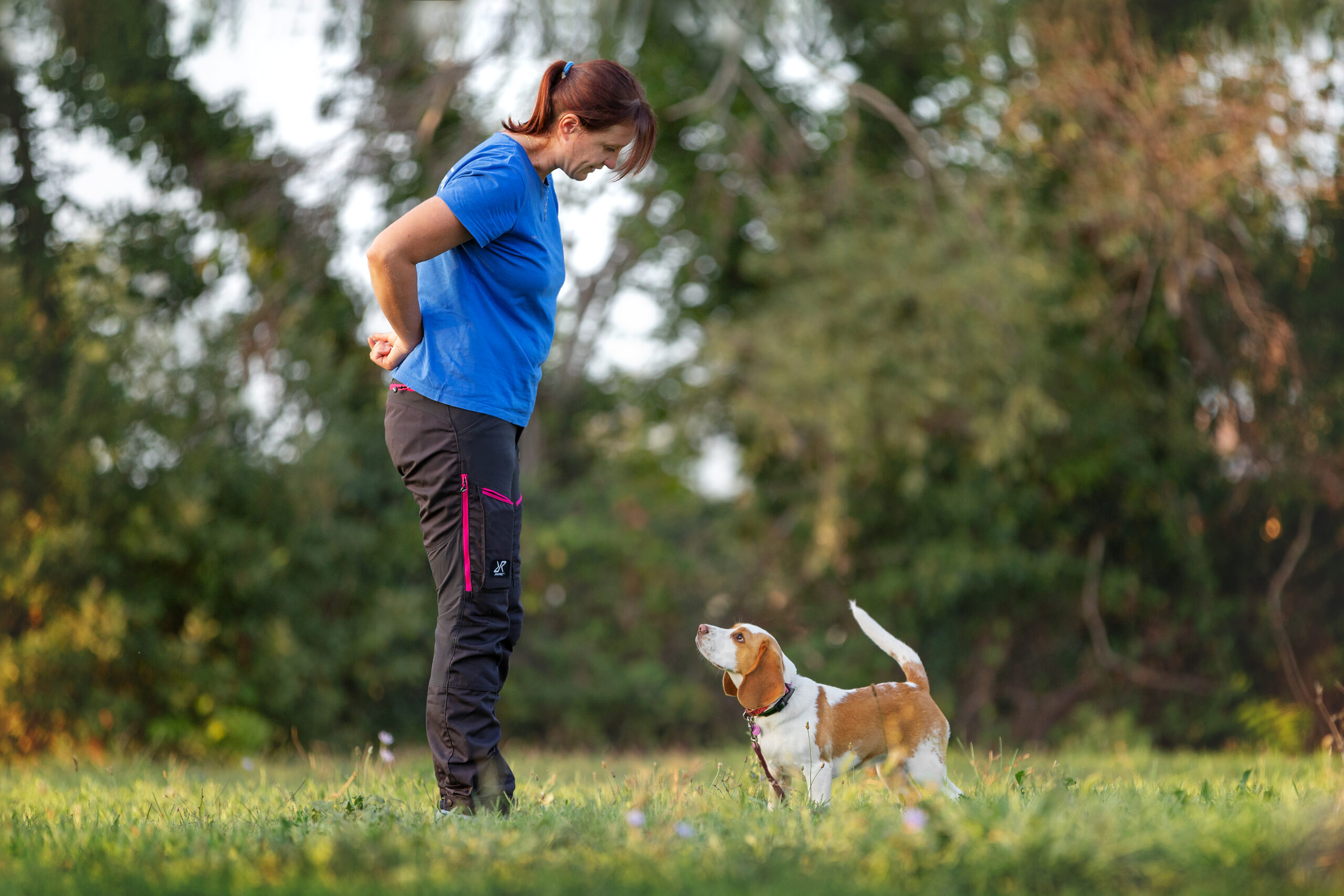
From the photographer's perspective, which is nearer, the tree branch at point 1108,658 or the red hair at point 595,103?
the red hair at point 595,103

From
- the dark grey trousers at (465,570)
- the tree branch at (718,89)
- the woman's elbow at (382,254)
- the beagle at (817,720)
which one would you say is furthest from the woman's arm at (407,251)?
the tree branch at (718,89)

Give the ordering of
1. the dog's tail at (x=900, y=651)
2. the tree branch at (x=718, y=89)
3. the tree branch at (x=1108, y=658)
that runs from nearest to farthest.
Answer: the dog's tail at (x=900, y=651)
the tree branch at (x=718, y=89)
the tree branch at (x=1108, y=658)

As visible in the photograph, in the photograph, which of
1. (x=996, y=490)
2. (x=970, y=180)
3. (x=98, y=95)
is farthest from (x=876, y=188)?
(x=98, y=95)

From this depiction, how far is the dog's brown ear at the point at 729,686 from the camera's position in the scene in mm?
3344

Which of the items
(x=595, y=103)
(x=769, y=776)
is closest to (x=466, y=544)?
(x=769, y=776)

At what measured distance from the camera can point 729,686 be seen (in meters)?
3.38

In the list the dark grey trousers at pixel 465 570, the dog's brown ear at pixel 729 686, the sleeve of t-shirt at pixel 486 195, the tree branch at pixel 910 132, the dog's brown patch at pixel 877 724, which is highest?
the tree branch at pixel 910 132

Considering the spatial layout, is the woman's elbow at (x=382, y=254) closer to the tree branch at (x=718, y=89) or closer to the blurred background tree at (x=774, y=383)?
the blurred background tree at (x=774, y=383)

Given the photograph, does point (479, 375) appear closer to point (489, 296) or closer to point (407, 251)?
point (489, 296)

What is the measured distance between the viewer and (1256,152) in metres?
8.25

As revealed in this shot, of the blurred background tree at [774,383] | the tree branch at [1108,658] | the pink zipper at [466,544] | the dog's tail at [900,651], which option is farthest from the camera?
the tree branch at [1108,658]

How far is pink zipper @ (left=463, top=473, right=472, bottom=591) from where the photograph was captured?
294 cm

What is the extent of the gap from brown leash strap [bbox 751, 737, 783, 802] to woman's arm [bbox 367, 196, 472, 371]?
1.50 metres

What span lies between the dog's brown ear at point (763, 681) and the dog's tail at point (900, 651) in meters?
0.31
